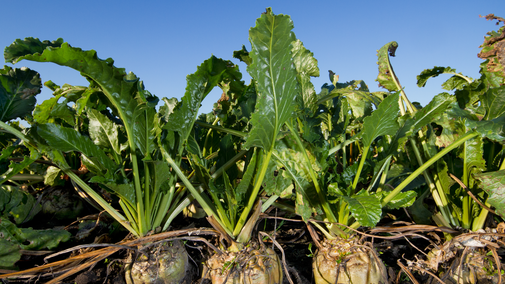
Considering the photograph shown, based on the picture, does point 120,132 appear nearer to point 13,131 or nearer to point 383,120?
point 13,131

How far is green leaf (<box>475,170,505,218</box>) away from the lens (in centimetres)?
102

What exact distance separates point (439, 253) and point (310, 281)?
547mm

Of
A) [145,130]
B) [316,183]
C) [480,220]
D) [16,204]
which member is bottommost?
[480,220]

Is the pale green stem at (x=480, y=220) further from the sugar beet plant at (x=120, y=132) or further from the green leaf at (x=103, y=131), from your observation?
the green leaf at (x=103, y=131)

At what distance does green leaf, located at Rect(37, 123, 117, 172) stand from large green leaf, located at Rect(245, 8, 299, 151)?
22.5 inches

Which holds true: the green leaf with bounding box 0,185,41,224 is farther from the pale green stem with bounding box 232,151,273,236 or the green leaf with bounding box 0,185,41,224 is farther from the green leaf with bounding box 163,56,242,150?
the pale green stem with bounding box 232,151,273,236

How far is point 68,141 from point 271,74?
0.75 metres

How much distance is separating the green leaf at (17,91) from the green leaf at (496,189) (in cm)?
202

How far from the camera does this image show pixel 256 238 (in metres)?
1.19

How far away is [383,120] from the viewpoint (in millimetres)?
1002

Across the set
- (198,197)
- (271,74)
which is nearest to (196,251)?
(198,197)

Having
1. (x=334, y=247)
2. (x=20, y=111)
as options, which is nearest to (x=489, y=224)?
(x=334, y=247)

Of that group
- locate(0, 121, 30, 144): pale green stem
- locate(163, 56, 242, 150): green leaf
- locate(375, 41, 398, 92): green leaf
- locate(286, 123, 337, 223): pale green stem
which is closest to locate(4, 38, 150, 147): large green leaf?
locate(163, 56, 242, 150): green leaf

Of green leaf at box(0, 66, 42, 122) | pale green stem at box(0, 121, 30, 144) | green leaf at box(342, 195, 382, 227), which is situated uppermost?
green leaf at box(0, 66, 42, 122)
